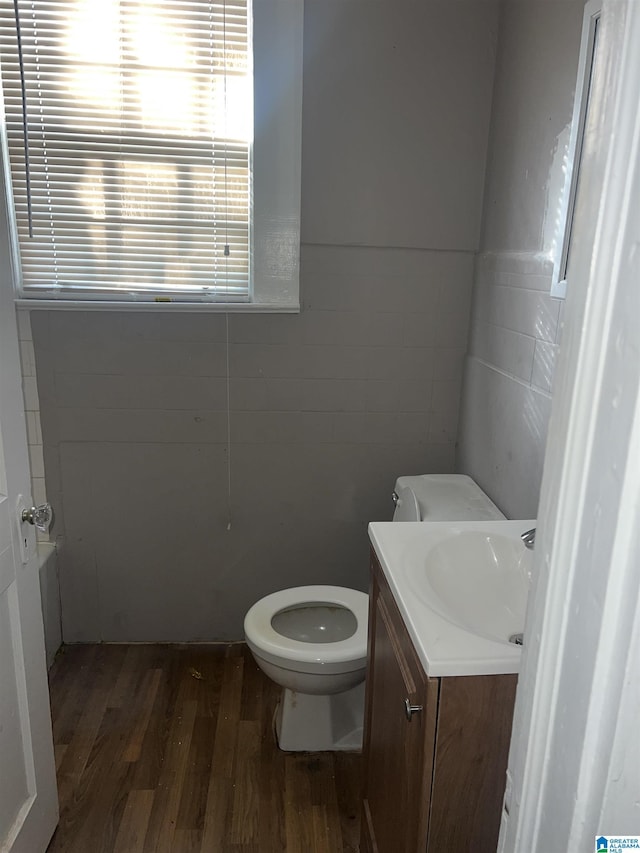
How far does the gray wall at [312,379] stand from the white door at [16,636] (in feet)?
2.80

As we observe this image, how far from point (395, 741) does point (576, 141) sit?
1.36 meters

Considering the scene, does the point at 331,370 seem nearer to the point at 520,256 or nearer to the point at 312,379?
the point at 312,379

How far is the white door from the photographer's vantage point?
137cm

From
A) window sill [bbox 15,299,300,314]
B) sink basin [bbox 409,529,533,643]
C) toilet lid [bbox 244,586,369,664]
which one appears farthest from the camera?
window sill [bbox 15,299,300,314]

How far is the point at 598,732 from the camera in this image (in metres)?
0.52

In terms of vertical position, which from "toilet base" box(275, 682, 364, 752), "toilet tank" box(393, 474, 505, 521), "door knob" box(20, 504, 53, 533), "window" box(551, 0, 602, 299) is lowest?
"toilet base" box(275, 682, 364, 752)

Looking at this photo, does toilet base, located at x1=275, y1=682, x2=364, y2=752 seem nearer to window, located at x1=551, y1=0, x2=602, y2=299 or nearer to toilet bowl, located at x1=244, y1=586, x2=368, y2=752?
toilet bowl, located at x1=244, y1=586, x2=368, y2=752

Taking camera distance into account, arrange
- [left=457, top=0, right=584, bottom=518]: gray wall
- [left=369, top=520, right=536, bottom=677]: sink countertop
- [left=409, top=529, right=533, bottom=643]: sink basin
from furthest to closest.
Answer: [left=457, top=0, right=584, bottom=518]: gray wall, [left=409, top=529, right=533, bottom=643]: sink basin, [left=369, top=520, right=536, bottom=677]: sink countertop

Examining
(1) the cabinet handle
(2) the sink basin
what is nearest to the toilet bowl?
(2) the sink basin

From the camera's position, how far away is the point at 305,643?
189 centimetres

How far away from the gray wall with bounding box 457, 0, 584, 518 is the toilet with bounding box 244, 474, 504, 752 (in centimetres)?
18

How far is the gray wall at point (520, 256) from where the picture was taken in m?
1.67

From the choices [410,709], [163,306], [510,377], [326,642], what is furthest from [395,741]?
[163,306]

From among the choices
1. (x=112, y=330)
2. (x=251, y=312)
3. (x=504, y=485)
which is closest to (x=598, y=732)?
(x=504, y=485)
